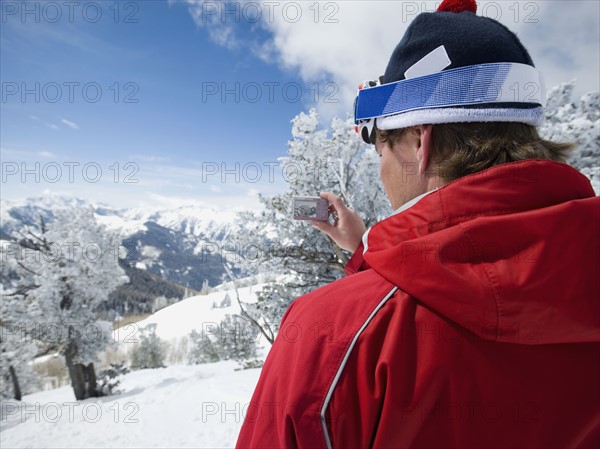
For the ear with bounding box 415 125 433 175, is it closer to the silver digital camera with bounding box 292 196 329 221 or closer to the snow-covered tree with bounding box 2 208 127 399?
the silver digital camera with bounding box 292 196 329 221

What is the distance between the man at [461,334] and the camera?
2.69ft

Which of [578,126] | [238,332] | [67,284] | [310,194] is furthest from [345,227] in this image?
[67,284]

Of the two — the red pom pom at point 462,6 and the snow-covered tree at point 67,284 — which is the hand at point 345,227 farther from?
the snow-covered tree at point 67,284

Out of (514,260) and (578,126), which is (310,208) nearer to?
(514,260)

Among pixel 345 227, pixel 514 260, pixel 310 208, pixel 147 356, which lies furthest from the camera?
pixel 147 356

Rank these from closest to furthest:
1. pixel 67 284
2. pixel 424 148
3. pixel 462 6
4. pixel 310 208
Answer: pixel 424 148 → pixel 462 6 → pixel 310 208 → pixel 67 284

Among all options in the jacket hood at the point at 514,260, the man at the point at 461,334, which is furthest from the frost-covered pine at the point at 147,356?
the jacket hood at the point at 514,260

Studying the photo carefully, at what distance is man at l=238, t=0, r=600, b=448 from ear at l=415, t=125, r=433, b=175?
0.25 metres

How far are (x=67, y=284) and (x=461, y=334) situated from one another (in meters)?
24.5

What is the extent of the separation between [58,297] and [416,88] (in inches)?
942

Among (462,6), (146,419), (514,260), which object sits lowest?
(146,419)

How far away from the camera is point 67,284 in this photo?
19766 mm

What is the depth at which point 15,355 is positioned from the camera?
1780cm

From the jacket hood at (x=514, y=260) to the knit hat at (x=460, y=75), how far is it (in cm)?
37
